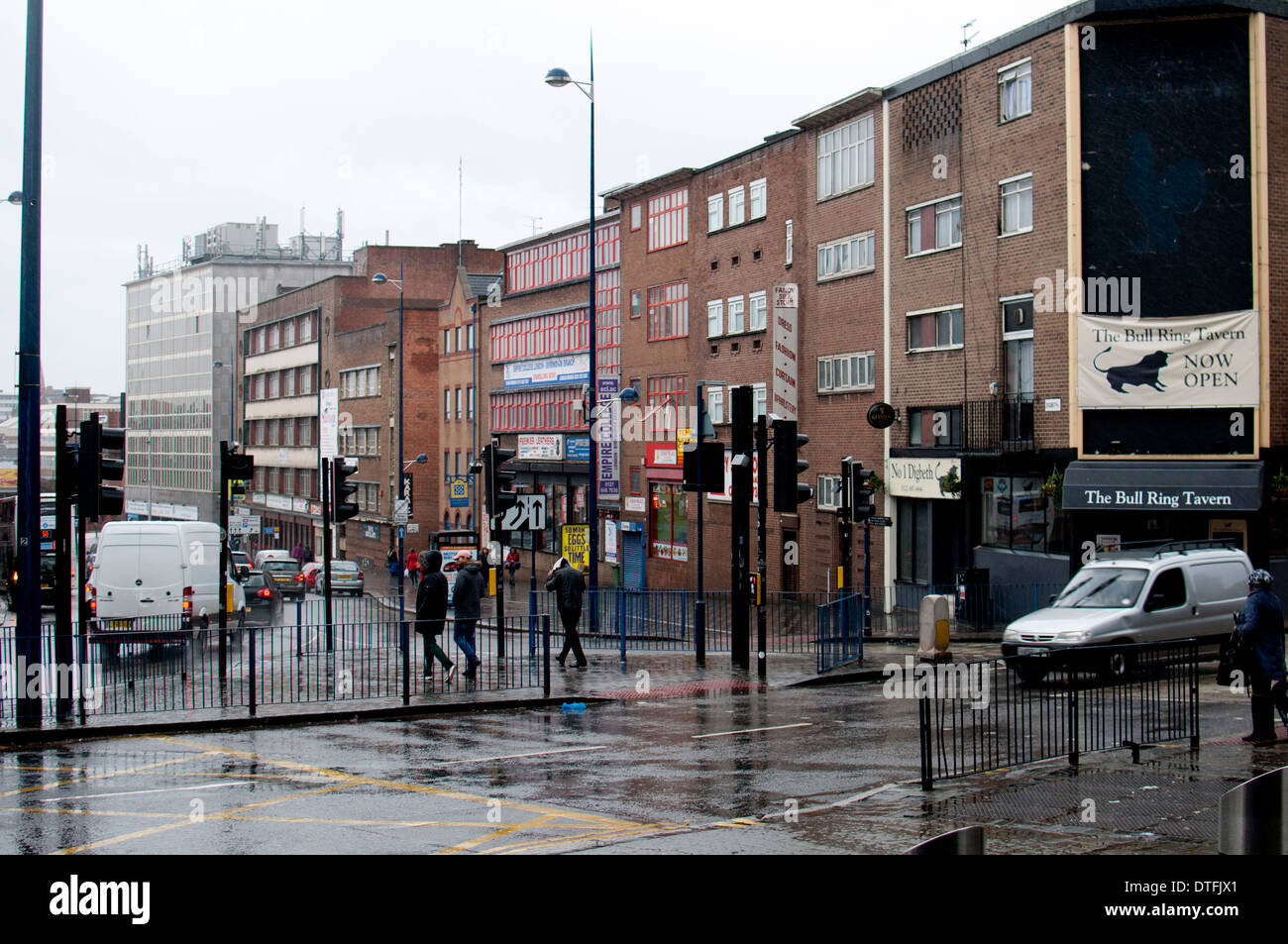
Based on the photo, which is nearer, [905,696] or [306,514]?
[905,696]

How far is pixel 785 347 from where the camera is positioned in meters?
40.2

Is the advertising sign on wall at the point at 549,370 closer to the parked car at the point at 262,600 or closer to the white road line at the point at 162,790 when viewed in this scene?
the parked car at the point at 262,600

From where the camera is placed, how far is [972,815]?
9273 mm

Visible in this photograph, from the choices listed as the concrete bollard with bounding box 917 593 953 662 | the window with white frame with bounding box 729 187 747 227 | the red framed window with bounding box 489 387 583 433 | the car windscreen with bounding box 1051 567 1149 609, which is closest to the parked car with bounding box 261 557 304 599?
the red framed window with bounding box 489 387 583 433

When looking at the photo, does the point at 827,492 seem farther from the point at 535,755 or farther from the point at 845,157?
the point at 535,755

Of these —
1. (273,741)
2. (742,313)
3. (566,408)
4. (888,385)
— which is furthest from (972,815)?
(566,408)

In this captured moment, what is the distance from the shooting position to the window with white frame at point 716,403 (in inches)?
1766

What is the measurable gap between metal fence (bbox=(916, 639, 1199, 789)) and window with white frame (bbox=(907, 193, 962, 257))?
894 inches

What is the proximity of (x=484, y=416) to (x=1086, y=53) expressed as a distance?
131 ft

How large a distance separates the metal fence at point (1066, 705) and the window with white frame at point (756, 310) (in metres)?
30.1

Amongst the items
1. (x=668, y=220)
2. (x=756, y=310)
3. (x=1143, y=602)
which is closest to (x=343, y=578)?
(x=668, y=220)

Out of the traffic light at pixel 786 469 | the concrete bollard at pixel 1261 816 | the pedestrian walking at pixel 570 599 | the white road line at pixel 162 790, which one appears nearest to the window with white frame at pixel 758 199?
the traffic light at pixel 786 469

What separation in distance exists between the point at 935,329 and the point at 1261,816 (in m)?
29.7
